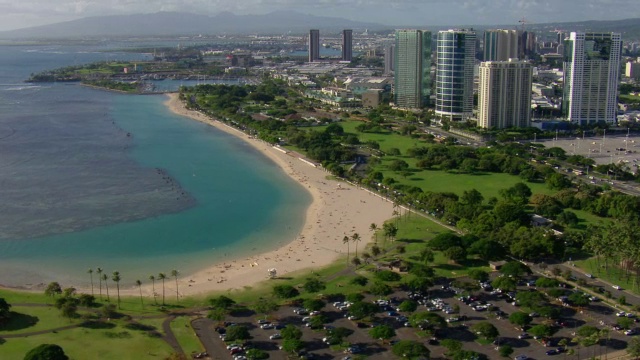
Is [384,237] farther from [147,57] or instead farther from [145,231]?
[147,57]

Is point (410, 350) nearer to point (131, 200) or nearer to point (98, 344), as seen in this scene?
point (98, 344)

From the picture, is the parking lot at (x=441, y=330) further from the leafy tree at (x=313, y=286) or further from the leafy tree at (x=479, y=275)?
the leafy tree at (x=313, y=286)

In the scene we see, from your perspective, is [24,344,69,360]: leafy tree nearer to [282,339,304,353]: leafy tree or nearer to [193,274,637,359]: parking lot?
[193,274,637,359]: parking lot

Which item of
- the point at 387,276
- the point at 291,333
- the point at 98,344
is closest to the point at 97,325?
the point at 98,344

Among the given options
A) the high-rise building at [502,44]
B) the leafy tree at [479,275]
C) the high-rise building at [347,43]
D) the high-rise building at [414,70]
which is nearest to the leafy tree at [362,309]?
the leafy tree at [479,275]

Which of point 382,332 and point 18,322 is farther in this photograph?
A: point 18,322

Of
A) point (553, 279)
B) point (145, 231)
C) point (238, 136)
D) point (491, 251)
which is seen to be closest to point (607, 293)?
point (553, 279)
